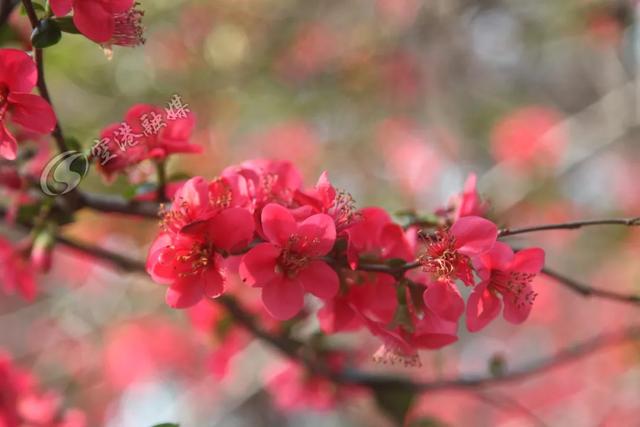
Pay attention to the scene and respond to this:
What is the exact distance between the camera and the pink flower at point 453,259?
0.57 meters

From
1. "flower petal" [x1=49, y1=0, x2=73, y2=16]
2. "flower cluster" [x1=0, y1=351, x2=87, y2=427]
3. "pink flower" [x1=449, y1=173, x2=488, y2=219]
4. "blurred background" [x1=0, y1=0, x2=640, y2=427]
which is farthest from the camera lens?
"blurred background" [x1=0, y1=0, x2=640, y2=427]

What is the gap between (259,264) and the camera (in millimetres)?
590

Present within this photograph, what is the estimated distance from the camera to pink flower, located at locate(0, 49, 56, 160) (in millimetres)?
564

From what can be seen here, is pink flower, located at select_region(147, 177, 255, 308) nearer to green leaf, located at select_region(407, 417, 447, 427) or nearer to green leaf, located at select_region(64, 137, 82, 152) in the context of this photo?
green leaf, located at select_region(64, 137, 82, 152)

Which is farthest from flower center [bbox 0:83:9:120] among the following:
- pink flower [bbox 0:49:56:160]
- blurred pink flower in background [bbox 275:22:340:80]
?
blurred pink flower in background [bbox 275:22:340:80]

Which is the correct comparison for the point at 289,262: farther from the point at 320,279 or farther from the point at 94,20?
the point at 94,20

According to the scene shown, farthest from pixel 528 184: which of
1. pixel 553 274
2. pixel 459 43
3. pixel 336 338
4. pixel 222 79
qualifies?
pixel 553 274

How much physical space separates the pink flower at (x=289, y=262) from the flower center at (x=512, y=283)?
0.40ft

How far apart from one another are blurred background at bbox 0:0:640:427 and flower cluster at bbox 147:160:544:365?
98 cm

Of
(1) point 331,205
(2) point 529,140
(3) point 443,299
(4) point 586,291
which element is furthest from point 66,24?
(2) point 529,140

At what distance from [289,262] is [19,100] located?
0.74 feet

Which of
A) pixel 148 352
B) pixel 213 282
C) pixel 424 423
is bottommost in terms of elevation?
pixel 148 352

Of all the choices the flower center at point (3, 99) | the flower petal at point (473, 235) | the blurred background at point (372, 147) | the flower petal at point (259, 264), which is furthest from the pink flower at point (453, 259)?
the blurred background at point (372, 147)

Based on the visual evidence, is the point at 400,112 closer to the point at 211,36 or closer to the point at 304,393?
the point at 211,36
